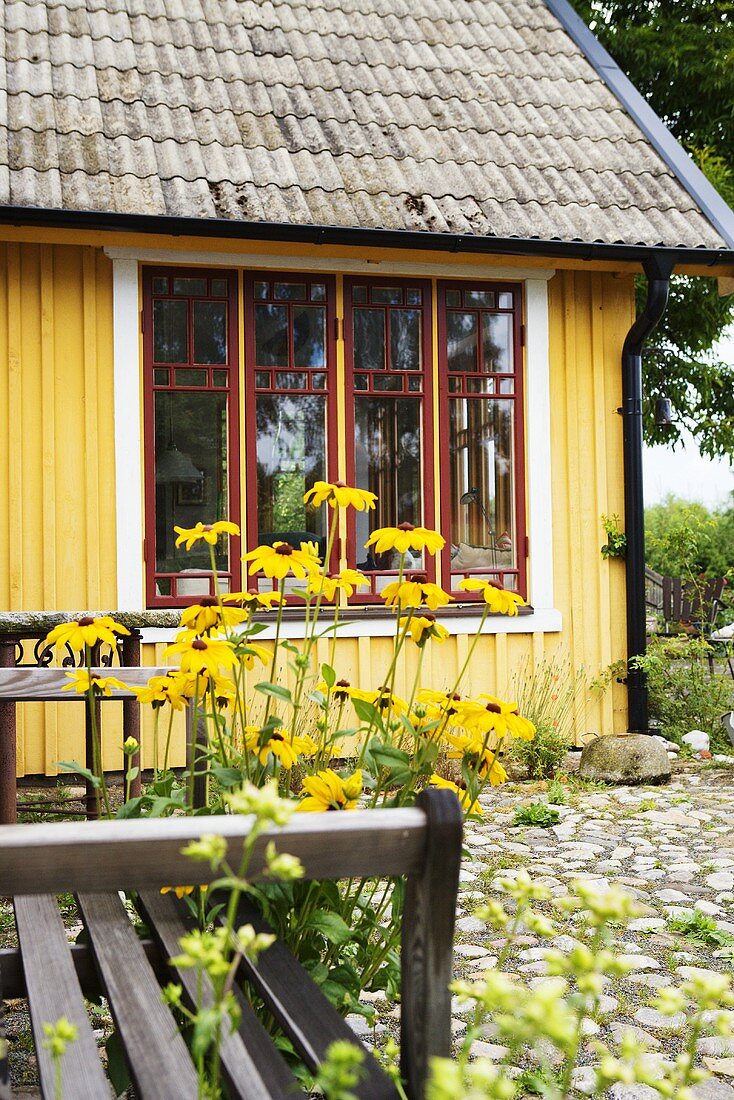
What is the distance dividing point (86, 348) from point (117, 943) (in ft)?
15.3

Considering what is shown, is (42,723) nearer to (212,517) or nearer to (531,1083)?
(212,517)

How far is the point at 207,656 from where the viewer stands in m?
2.07

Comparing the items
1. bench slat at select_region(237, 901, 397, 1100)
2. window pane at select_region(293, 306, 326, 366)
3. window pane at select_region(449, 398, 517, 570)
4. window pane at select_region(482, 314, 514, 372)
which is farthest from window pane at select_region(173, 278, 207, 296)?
bench slat at select_region(237, 901, 397, 1100)

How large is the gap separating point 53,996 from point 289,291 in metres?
5.22

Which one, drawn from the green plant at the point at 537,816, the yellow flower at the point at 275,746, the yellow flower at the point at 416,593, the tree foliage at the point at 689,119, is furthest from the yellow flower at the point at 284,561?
the tree foliage at the point at 689,119

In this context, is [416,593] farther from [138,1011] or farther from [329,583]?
[138,1011]

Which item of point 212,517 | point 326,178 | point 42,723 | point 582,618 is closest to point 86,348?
point 212,517

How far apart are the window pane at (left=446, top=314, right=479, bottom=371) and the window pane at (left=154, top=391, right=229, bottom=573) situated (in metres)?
1.47

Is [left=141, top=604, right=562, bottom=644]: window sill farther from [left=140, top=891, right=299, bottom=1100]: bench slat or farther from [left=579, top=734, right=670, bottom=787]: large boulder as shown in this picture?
[left=140, top=891, right=299, bottom=1100]: bench slat

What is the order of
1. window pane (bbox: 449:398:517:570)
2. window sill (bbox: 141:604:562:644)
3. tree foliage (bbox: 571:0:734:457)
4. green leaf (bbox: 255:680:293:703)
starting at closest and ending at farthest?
1. green leaf (bbox: 255:680:293:703)
2. window sill (bbox: 141:604:562:644)
3. window pane (bbox: 449:398:517:570)
4. tree foliage (bbox: 571:0:734:457)

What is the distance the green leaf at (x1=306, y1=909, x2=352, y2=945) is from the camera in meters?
2.02

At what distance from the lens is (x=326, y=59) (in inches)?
287

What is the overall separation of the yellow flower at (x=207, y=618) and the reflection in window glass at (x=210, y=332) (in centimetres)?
439

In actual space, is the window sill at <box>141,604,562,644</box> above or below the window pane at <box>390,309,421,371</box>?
below
